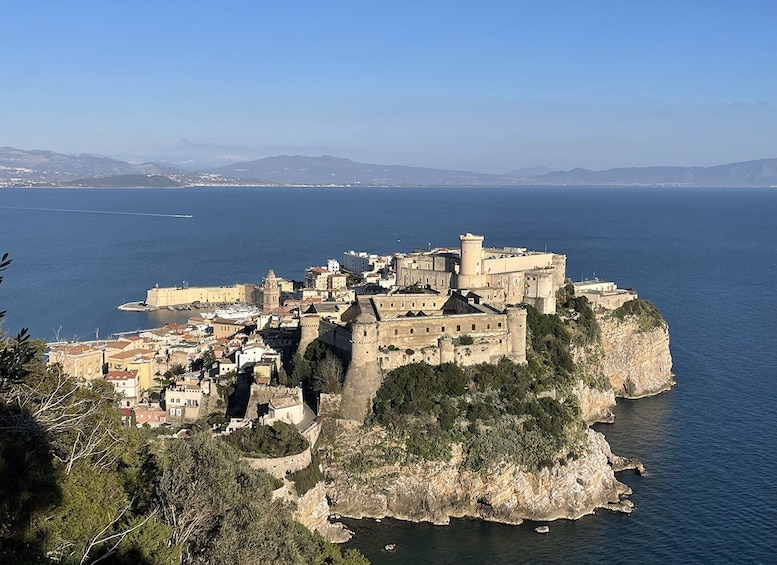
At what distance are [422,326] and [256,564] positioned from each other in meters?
17.5

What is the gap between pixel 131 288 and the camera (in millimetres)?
69125

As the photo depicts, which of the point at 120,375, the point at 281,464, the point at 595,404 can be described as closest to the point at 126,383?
the point at 120,375

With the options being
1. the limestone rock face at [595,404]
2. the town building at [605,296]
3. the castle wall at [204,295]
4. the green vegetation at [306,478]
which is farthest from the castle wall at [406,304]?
the castle wall at [204,295]

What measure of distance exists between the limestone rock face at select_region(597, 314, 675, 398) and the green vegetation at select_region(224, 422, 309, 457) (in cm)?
1847

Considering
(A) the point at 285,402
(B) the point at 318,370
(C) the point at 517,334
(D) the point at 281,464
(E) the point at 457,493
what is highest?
(C) the point at 517,334

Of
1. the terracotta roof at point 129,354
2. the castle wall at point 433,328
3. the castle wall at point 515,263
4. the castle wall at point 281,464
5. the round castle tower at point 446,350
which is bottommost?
the castle wall at point 281,464

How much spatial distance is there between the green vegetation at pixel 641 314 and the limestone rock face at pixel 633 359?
0.25 metres

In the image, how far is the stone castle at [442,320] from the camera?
2973 centimetres

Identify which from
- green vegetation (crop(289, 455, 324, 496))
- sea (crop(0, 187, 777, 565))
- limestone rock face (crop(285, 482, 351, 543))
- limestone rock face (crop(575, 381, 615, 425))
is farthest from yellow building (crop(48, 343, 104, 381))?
limestone rock face (crop(575, 381, 615, 425))

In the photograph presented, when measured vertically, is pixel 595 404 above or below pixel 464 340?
below

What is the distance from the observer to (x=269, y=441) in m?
26.0

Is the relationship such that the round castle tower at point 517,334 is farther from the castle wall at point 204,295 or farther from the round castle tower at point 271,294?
the castle wall at point 204,295

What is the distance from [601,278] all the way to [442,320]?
42.5 m

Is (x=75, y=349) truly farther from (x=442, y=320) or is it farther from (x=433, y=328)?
(x=442, y=320)
